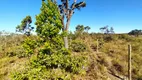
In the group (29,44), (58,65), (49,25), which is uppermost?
(49,25)

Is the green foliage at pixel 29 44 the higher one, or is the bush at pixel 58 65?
the green foliage at pixel 29 44

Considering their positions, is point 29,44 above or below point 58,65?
above

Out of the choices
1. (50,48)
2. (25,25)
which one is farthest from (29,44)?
(25,25)

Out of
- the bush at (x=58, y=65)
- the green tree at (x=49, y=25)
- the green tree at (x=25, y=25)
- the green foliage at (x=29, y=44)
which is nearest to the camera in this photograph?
the bush at (x=58, y=65)

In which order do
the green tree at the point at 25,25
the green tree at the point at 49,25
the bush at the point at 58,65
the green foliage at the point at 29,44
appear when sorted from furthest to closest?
the green tree at the point at 25,25, the green foliage at the point at 29,44, the green tree at the point at 49,25, the bush at the point at 58,65

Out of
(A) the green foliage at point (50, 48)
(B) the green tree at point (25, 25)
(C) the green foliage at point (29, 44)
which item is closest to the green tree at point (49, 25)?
(A) the green foliage at point (50, 48)

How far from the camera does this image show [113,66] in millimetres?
16453

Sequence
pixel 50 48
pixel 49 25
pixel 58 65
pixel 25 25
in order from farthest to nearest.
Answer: pixel 25 25 → pixel 58 65 → pixel 50 48 → pixel 49 25

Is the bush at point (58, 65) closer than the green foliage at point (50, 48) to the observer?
Yes

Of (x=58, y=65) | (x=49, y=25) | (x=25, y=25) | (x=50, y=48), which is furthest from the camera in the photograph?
(x=25, y=25)

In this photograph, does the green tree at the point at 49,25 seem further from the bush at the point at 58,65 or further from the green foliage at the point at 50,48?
the bush at the point at 58,65

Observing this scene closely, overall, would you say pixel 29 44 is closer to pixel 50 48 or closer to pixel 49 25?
pixel 50 48

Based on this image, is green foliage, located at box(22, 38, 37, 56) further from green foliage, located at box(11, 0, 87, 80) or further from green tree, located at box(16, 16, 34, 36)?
green tree, located at box(16, 16, 34, 36)

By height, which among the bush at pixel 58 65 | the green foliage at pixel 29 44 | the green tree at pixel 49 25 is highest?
the green tree at pixel 49 25
